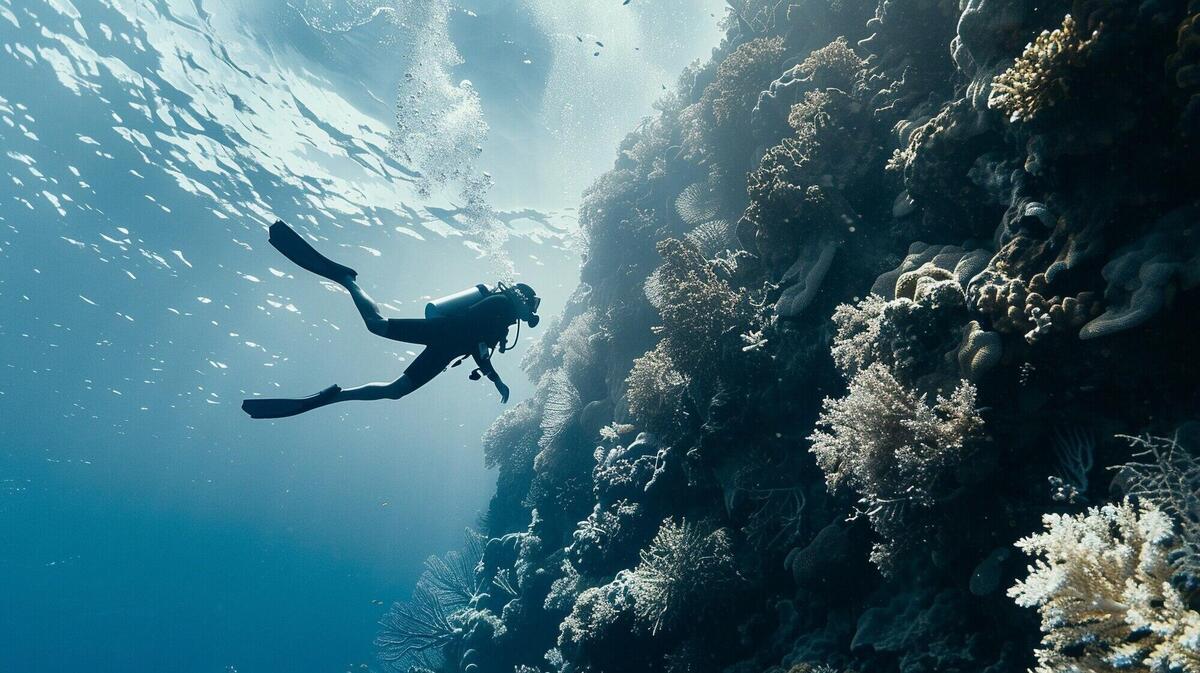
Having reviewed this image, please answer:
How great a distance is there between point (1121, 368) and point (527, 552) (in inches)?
A: 504

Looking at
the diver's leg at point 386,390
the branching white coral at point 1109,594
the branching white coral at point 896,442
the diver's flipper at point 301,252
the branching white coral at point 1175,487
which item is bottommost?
the branching white coral at point 1109,594

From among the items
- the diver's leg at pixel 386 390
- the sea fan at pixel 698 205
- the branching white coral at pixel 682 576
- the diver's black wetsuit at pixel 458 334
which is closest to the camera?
the branching white coral at pixel 682 576

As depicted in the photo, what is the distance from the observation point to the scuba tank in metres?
6.76

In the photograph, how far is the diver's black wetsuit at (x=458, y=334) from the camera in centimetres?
670

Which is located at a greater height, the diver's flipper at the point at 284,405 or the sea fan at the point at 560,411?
the sea fan at the point at 560,411

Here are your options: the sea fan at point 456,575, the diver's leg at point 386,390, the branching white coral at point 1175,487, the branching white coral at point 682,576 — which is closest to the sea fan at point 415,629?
the sea fan at point 456,575

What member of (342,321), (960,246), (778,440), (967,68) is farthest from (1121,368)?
(342,321)

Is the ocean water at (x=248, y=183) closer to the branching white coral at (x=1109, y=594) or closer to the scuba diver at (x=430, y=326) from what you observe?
the scuba diver at (x=430, y=326)

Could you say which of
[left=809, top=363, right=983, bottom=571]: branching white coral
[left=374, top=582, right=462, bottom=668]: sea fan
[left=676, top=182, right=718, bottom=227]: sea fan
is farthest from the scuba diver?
[left=374, top=582, right=462, bottom=668]: sea fan

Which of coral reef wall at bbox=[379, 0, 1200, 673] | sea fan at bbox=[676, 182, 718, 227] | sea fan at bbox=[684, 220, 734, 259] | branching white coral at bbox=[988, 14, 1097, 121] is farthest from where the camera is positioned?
sea fan at bbox=[676, 182, 718, 227]

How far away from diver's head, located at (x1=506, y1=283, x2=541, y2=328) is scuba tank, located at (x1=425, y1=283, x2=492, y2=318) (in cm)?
38

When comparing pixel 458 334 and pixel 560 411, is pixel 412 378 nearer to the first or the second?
pixel 458 334

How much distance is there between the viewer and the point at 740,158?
373 inches

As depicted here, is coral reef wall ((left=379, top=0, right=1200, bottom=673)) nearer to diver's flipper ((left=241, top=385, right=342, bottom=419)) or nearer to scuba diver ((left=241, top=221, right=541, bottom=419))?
scuba diver ((left=241, top=221, right=541, bottom=419))
